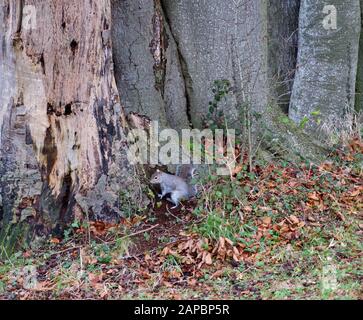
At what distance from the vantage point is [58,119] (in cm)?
623

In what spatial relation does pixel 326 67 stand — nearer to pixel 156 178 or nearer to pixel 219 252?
pixel 156 178

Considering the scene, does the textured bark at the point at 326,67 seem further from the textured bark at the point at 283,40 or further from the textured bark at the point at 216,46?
the textured bark at the point at 216,46

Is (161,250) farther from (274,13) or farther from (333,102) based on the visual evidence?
(274,13)

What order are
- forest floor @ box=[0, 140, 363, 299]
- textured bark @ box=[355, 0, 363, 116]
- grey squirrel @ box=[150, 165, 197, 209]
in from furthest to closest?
textured bark @ box=[355, 0, 363, 116] < grey squirrel @ box=[150, 165, 197, 209] < forest floor @ box=[0, 140, 363, 299]

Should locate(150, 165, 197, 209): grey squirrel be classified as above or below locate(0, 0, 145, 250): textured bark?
below

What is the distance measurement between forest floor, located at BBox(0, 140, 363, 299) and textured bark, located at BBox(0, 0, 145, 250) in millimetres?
335

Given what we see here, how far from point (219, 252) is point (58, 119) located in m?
2.04

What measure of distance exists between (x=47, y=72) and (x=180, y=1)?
210 cm

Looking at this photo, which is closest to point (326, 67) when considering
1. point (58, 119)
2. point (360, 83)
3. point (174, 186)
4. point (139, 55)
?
point (360, 83)

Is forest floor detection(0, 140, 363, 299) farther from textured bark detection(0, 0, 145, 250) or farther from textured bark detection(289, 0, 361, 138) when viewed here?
textured bark detection(289, 0, 361, 138)

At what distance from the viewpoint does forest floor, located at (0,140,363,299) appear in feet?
17.6

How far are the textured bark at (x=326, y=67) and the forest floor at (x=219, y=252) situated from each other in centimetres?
231

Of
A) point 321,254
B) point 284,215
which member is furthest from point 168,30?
point 321,254

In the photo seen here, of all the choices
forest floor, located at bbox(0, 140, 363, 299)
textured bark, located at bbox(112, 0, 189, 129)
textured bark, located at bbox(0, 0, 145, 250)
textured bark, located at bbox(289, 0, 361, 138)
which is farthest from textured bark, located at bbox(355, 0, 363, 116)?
textured bark, located at bbox(0, 0, 145, 250)
